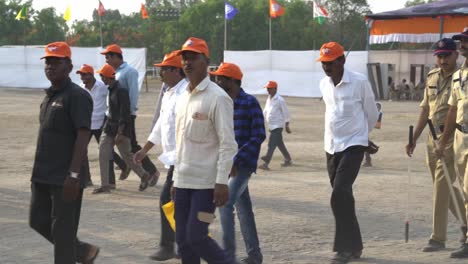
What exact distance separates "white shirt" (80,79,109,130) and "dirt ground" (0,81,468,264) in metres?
0.96

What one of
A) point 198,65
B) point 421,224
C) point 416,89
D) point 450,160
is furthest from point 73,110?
point 416,89

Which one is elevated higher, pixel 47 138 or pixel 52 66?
pixel 52 66

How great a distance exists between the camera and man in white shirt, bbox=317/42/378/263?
7234 millimetres

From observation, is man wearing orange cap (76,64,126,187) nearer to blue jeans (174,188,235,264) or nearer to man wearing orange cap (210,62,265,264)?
man wearing orange cap (210,62,265,264)

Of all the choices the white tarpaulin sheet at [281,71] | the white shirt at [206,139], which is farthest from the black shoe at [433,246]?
the white tarpaulin sheet at [281,71]

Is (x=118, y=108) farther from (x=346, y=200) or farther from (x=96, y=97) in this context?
(x=346, y=200)

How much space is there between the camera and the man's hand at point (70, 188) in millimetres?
5824

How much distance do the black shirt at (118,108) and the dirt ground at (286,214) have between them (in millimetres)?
932

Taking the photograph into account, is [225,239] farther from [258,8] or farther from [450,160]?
[258,8]

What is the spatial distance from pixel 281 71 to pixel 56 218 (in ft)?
118

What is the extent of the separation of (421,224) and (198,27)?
262 feet

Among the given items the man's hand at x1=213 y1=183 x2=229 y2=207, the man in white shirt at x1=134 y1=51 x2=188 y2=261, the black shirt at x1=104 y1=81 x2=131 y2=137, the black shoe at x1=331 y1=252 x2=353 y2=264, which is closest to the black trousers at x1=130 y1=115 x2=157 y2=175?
the black shirt at x1=104 y1=81 x2=131 y2=137

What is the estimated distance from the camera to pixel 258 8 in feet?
291

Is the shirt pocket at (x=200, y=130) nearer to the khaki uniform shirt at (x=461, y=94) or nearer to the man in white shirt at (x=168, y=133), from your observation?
the man in white shirt at (x=168, y=133)
